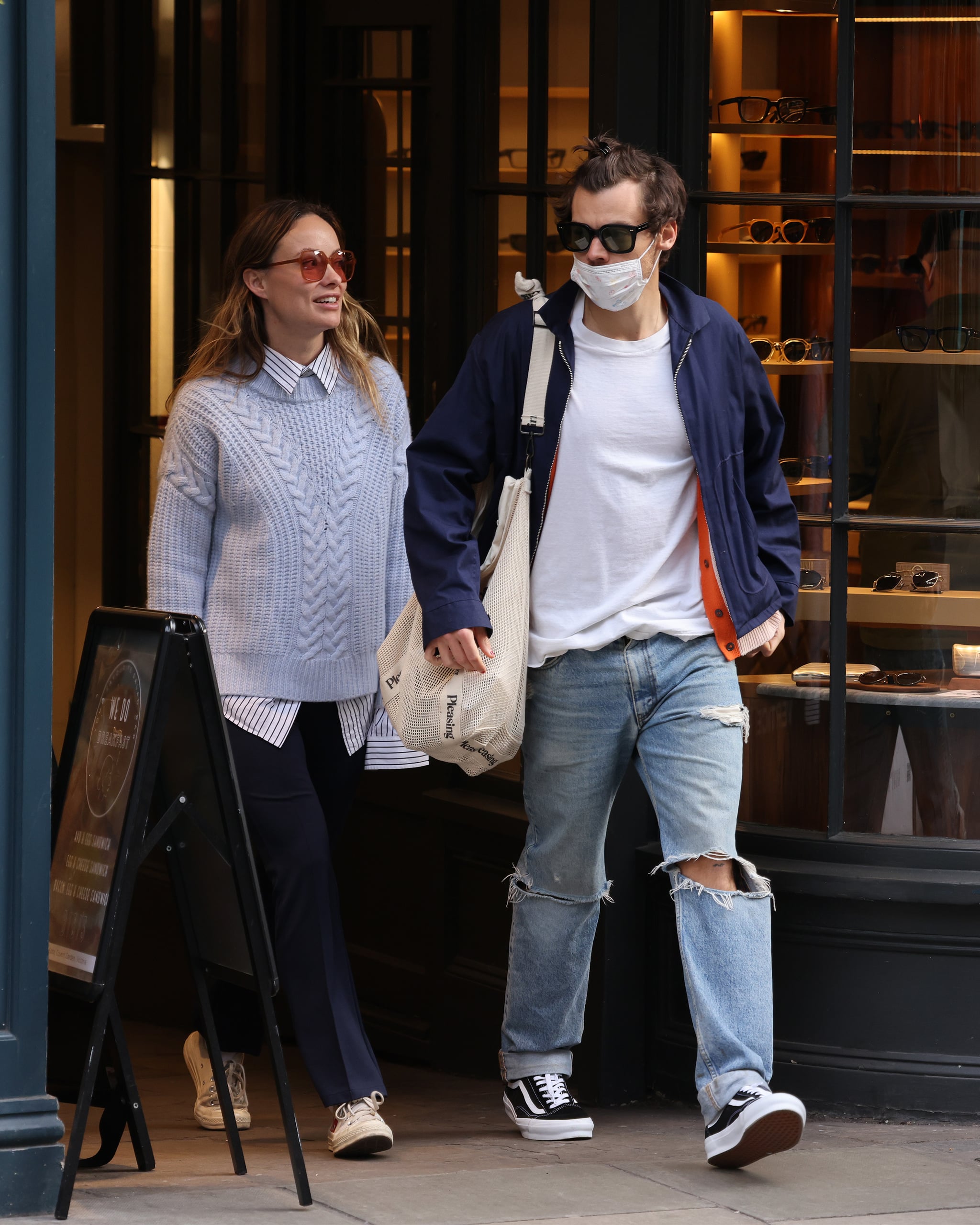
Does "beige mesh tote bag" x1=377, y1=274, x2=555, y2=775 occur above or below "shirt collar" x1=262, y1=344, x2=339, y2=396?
below

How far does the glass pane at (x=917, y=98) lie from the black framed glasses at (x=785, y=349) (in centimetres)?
38

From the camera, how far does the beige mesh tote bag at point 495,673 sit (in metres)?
3.91

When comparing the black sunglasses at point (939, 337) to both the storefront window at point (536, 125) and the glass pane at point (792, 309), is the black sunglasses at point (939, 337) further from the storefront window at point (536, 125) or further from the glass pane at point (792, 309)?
the storefront window at point (536, 125)

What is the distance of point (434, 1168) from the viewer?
12.8 ft

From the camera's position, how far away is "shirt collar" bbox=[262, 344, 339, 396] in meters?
4.19

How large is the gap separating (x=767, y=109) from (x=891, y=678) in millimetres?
1334

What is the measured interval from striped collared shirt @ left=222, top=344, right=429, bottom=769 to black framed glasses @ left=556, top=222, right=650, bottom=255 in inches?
26.4

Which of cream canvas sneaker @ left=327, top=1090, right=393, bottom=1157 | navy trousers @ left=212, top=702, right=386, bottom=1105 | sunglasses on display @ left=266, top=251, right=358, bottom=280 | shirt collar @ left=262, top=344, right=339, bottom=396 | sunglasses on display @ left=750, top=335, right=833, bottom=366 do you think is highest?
sunglasses on display @ left=266, top=251, right=358, bottom=280

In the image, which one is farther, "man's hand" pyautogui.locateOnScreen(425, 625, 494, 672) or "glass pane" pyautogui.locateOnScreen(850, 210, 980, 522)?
"glass pane" pyautogui.locateOnScreen(850, 210, 980, 522)

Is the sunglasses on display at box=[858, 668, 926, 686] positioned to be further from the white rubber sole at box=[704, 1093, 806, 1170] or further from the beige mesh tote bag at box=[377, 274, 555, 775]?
the white rubber sole at box=[704, 1093, 806, 1170]

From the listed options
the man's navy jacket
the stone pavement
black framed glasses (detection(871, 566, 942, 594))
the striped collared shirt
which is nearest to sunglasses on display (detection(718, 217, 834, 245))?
the man's navy jacket

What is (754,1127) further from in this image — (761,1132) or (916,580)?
(916,580)

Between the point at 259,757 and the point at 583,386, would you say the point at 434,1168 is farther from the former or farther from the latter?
the point at 583,386

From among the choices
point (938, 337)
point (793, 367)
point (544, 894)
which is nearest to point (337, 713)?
point (544, 894)
